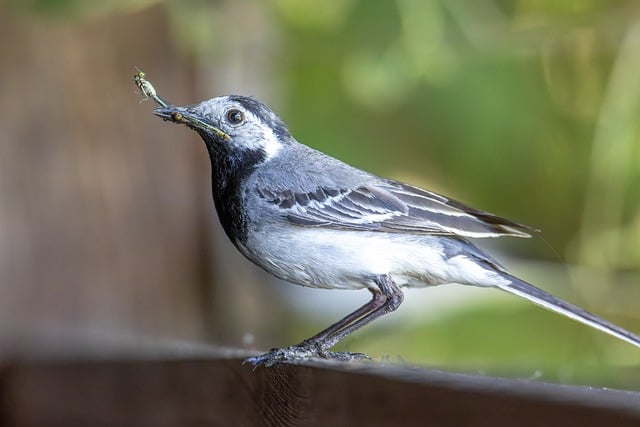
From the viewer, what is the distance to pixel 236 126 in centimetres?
227

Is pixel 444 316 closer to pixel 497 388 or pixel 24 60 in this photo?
pixel 24 60

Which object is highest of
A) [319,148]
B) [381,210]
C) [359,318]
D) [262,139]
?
[319,148]

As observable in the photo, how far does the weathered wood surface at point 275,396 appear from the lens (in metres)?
0.77

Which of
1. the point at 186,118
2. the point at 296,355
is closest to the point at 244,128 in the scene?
the point at 186,118

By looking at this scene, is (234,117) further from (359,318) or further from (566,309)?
(566,309)

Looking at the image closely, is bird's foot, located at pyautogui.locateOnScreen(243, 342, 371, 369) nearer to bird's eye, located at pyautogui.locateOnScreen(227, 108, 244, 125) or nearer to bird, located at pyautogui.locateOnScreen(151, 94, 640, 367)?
bird, located at pyautogui.locateOnScreen(151, 94, 640, 367)

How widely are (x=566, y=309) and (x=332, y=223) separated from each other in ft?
1.84

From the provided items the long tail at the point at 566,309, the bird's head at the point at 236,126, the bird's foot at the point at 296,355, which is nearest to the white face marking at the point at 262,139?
the bird's head at the point at 236,126

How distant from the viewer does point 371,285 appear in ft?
7.14

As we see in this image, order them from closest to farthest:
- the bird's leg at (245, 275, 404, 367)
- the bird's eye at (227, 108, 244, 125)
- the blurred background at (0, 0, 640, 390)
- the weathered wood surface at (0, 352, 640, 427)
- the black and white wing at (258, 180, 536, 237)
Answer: the weathered wood surface at (0, 352, 640, 427) → the bird's leg at (245, 275, 404, 367) → the black and white wing at (258, 180, 536, 237) → the bird's eye at (227, 108, 244, 125) → the blurred background at (0, 0, 640, 390)

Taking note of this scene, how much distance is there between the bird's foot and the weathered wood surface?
1.8 inches

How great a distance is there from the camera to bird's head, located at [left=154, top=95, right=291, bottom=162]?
7.31 feet

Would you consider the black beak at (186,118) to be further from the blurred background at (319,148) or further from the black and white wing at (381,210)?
the blurred background at (319,148)

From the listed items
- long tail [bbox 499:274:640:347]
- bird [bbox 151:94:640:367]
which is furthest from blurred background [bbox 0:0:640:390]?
long tail [bbox 499:274:640:347]
